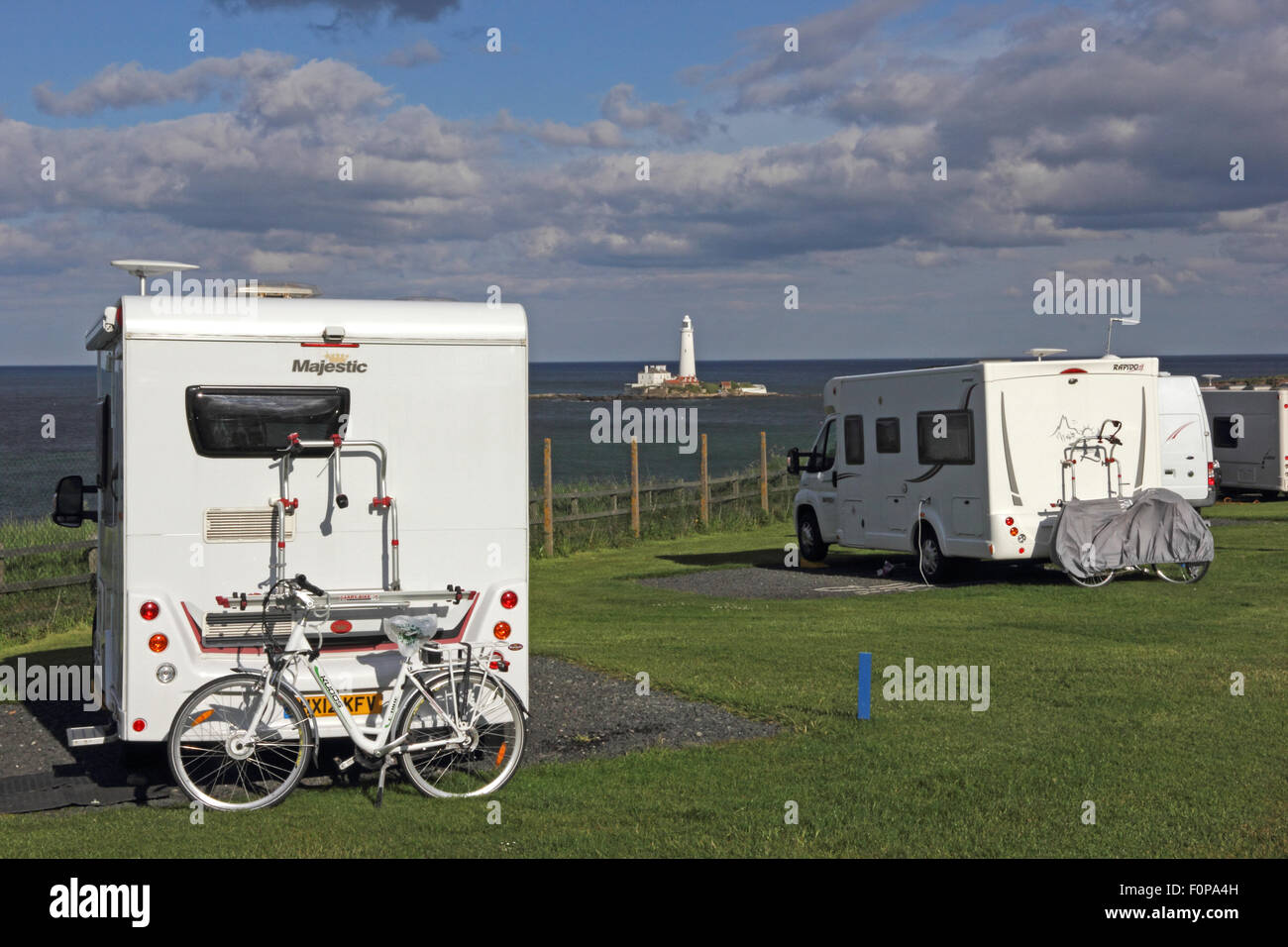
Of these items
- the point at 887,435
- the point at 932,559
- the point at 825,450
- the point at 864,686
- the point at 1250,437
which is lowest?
the point at 864,686

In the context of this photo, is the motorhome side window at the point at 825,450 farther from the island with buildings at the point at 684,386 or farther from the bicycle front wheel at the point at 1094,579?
the island with buildings at the point at 684,386

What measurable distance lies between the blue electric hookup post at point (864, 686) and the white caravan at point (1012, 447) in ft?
27.2

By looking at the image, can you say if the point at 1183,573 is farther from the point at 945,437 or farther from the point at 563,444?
the point at 563,444

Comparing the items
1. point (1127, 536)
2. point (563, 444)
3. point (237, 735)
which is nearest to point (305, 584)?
point (237, 735)

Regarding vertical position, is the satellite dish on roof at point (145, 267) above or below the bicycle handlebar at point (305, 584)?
above

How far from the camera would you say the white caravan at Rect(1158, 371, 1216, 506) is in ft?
82.4

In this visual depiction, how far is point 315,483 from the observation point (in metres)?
8.12

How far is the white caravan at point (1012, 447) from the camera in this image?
685 inches

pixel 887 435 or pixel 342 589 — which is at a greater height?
pixel 887 435

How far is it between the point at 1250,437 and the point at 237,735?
2769 cm

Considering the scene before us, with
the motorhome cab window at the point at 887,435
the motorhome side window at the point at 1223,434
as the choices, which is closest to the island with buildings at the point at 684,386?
the motorhome side window at the point at 1223,434
